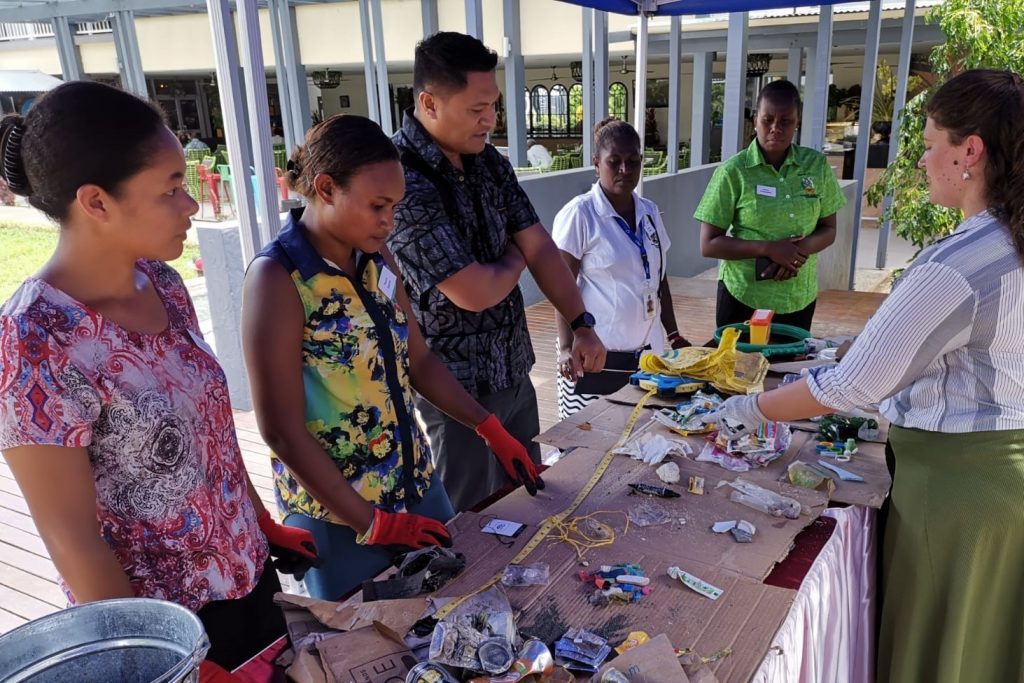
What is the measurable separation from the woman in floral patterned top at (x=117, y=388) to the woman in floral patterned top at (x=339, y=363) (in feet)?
0.44

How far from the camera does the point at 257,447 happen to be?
3920 millimetres

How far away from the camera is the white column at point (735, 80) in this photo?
293 inches

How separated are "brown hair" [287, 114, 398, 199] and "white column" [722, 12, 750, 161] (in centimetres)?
649

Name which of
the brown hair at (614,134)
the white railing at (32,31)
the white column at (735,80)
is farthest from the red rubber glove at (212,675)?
the white railing at (32,31)

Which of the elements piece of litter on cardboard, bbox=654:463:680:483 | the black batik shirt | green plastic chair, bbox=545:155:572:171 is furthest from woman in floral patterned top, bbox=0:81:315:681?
green plastic chair, bbox=545:155:572:171

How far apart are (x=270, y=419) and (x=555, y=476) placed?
66cm

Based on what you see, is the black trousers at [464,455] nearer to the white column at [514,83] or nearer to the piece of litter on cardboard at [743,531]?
the piece of litter on cardboard at [743,531]

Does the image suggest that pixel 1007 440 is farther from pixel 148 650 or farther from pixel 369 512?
pixel 148 650

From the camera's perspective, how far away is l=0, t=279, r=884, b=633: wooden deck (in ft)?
8.91

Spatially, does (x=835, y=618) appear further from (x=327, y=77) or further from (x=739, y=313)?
(x=327, y=77)

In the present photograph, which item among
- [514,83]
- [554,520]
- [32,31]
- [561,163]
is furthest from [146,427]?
[32,31]

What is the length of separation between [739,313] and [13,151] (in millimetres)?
2677

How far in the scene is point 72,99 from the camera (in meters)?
1.04

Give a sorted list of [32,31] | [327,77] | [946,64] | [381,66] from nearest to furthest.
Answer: [946,64]
[381,66]
[327,77]
[32,31]
